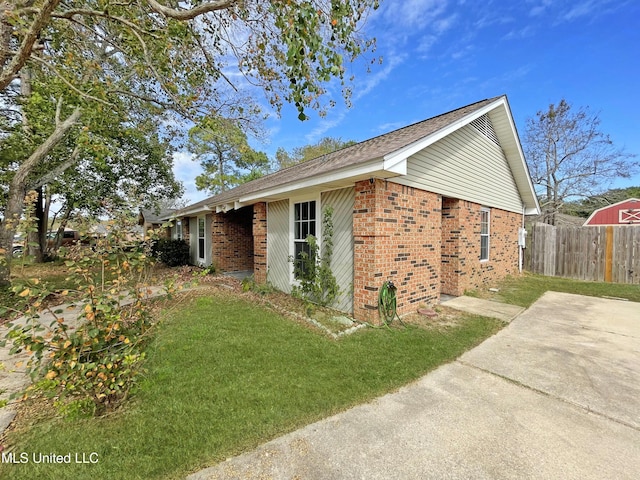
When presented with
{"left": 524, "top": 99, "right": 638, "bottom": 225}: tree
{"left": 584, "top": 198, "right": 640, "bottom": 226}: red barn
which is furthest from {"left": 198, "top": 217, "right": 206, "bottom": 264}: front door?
{"left": 584, "top": 198, "right": 640, "bottom": 226}: red barn

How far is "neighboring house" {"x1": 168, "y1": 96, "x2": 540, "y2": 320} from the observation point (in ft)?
15.7

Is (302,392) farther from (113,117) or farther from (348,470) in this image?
(113,117)

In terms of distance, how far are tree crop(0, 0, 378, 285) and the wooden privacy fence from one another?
10.2m

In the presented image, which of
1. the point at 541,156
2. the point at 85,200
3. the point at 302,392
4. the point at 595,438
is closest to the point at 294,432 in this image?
the point at 302,392

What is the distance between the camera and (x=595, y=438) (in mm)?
2266

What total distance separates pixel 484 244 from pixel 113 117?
12.3m

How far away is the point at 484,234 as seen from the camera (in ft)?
28.1

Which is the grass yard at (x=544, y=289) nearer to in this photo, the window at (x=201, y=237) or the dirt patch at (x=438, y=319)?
the dirt patch at (x=438, y=319)

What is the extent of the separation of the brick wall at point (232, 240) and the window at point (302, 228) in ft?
15.7

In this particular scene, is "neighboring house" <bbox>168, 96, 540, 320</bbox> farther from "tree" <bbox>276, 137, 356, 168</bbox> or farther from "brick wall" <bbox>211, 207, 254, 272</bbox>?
"tree" <bbox>276, 137, 356, 168</bbox>

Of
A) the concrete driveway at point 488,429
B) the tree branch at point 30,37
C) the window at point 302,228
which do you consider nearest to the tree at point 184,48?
the tree branch at point 30,37

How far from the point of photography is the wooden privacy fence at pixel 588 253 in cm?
888

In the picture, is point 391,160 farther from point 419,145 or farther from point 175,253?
point 175,253

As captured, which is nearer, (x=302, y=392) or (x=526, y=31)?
(x=302, y=392)
